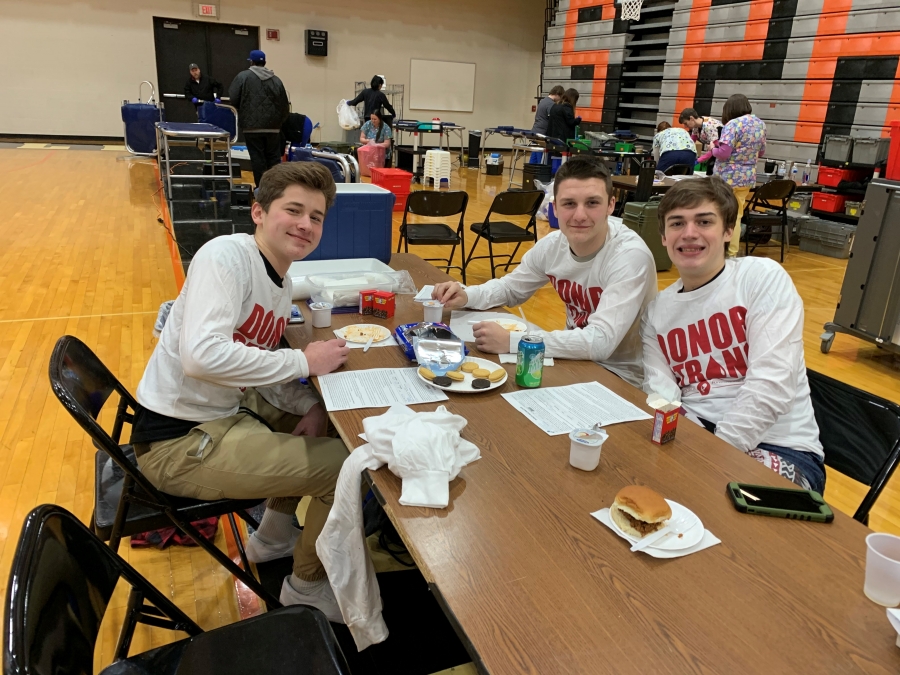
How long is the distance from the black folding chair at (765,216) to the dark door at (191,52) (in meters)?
11.4

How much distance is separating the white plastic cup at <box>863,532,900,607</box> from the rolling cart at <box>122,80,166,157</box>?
36.9 feet

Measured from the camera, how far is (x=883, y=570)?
0.96m

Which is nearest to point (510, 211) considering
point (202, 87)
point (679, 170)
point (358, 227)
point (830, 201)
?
point (358, 227)

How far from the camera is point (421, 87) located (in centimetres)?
1532

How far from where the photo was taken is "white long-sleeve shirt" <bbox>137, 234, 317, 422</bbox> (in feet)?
5.29

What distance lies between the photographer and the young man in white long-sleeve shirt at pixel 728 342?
167 cm

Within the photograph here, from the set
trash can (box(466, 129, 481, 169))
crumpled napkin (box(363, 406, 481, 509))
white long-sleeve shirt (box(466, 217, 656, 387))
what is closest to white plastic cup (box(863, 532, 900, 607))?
crumpled napkin (box(363, 406, 481, 509))

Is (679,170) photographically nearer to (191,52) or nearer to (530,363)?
(530,363)

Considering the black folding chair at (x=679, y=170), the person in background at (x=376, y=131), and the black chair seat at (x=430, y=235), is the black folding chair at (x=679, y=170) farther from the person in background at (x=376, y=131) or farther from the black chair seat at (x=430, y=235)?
the person in background at (x=376, y=131)

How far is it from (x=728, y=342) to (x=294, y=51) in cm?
Result: 1448

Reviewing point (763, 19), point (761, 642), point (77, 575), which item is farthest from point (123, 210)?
point (763, 19)

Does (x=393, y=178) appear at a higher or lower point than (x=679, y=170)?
lower

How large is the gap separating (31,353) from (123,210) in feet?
14.3

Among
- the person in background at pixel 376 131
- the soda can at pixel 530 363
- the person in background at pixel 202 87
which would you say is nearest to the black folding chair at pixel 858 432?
the soda can at pixel 530 363
